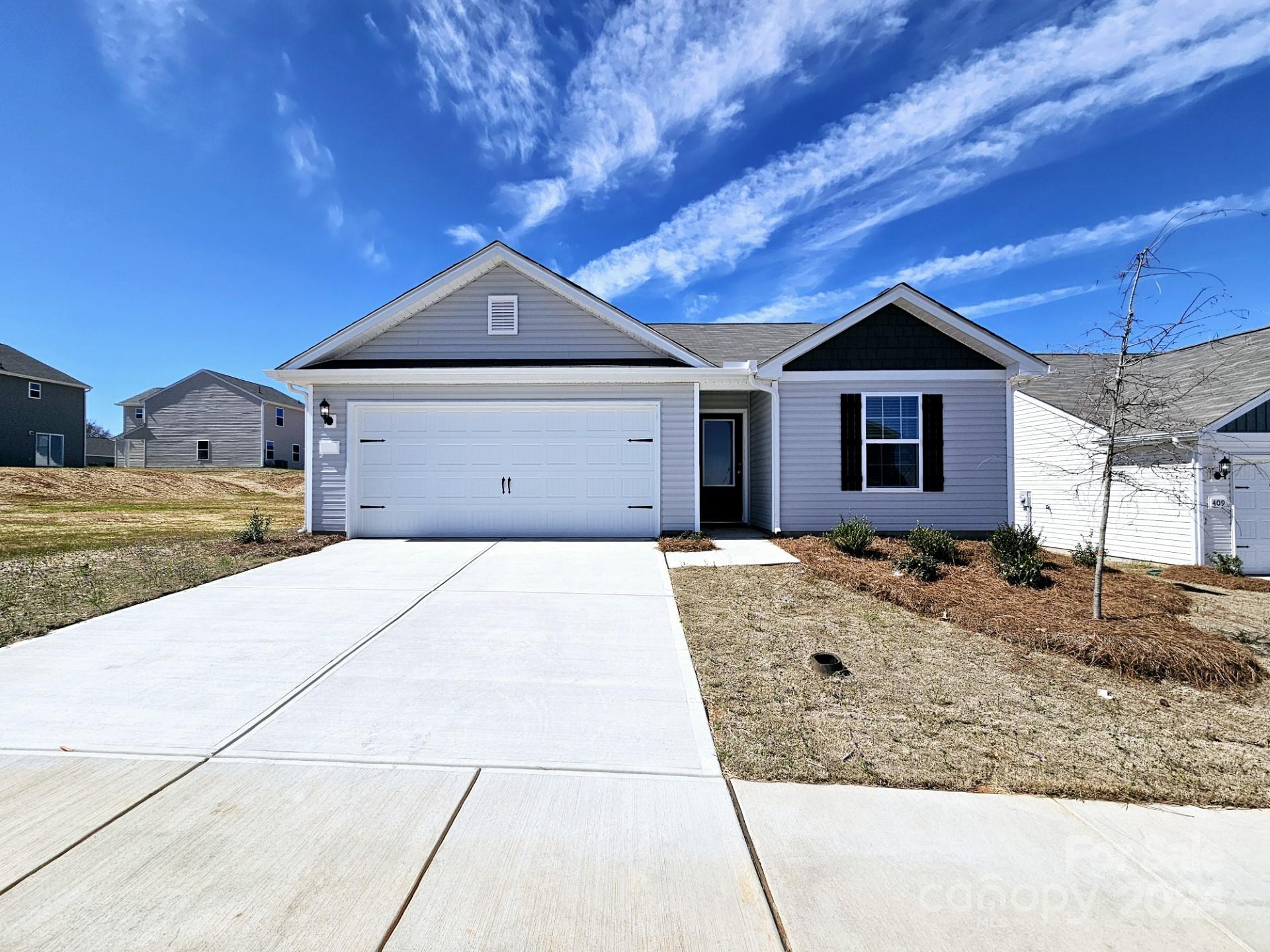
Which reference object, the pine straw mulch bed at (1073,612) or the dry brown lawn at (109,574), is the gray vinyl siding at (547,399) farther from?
the pine straw mulch bed at (1073,612)

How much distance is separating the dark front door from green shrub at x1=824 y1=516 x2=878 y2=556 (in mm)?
3863

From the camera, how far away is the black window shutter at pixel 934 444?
10148 mm

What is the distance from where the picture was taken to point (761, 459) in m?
11.2

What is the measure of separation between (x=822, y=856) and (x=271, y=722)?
3023mm

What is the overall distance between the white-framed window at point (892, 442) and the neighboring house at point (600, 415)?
3cm

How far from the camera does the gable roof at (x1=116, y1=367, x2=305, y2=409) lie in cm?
3240

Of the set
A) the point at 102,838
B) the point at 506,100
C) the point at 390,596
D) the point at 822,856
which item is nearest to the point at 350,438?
the point at 390,596

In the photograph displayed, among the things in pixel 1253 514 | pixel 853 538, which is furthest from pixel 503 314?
pixel 1253 514

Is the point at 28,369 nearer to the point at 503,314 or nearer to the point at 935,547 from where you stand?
the point at 503,314

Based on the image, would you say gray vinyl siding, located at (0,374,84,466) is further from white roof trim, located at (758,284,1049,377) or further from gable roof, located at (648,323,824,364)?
white roof trim, located at (758,284,1049,377)

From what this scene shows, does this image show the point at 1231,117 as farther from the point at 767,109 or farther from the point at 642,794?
the point at 642,794

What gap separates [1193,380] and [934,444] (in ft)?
15.9

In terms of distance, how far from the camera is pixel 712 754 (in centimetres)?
287

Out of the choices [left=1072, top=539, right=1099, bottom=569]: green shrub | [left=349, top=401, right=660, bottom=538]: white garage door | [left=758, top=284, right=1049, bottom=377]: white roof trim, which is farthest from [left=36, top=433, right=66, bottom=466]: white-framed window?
[left=1072, top=539, right=1099, bottom=569]: green shrub
